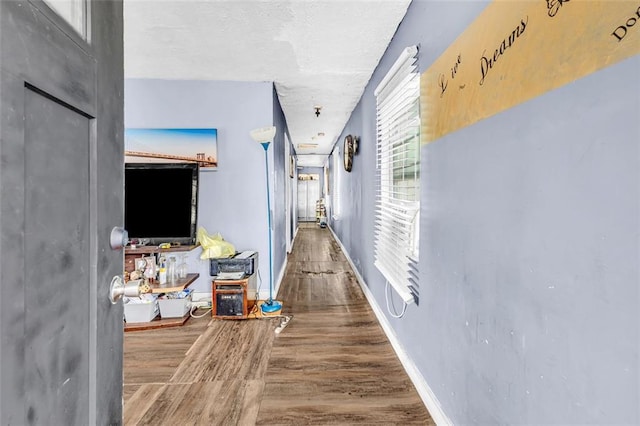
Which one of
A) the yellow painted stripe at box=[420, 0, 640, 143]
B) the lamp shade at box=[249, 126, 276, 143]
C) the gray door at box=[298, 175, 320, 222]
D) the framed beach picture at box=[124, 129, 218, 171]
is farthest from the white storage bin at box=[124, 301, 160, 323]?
the gray door at box=[298, 175, 320, 222]

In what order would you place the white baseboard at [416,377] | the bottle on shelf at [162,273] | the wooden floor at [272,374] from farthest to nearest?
the bottle on shelf at [162,273] → the wooden floor at [272,374] → the white baseboard at [416,377]

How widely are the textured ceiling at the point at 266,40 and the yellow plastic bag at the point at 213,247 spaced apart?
5.39ft

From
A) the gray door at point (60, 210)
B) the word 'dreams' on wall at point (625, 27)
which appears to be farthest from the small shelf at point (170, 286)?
the word 'dreams' on wall at point (625, 27)

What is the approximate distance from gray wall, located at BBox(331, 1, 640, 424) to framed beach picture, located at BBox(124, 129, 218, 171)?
98.9 inches

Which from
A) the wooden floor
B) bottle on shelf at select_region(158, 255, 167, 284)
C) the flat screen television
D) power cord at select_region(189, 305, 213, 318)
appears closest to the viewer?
the wooden floor

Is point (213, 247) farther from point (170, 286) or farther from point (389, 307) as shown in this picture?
point (389, 307)

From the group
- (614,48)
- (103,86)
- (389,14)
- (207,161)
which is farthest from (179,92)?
(614,48)

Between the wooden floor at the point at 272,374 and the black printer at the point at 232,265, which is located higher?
the black printer at the point at 232,265

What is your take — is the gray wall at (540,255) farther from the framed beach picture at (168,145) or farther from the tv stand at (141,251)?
the framed beach picture at (168,145)

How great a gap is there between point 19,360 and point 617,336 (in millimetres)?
1131

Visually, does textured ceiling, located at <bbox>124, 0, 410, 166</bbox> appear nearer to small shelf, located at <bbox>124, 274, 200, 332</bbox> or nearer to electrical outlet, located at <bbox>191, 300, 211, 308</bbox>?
small shelf, located at <bbox>124, 274, 200, 332</bbox>

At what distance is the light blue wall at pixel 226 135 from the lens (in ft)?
11.1

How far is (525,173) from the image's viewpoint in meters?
1.00

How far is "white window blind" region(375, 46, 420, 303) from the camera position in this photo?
6.54ft
